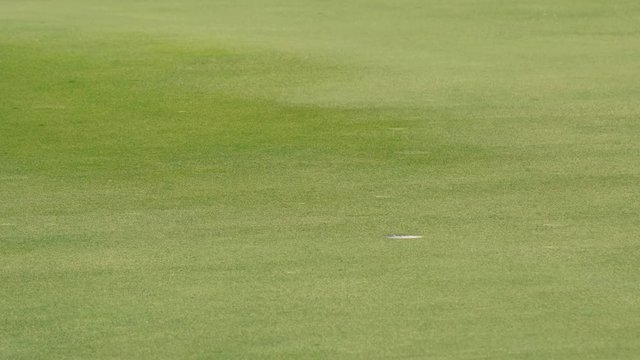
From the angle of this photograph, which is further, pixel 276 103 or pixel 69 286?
pixel 276 103

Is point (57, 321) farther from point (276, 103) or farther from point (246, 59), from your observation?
point (246, 59)

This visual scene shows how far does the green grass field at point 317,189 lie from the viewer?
17.4 ft

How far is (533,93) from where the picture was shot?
36.7ft

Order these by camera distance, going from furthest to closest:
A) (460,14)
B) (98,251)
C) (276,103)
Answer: (460,14), (276,103), (98,251)

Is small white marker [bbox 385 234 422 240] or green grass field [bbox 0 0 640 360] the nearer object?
green grass field [bbox 0 0 640 360]

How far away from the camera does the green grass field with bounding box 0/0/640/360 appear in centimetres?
530

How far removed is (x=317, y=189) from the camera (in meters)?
7.95

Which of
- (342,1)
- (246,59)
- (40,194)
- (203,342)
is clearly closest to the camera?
(203,342)

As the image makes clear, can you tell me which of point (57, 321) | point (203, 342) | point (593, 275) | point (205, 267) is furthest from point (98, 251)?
point (593, 275)

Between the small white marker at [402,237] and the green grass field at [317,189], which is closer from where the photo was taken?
the green grass field at [317,189]

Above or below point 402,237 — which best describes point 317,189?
below

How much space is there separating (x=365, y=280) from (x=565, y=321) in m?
0.99

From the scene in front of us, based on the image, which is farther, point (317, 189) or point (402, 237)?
point (317, 189)

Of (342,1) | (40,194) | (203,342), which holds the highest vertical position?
(203,342)
